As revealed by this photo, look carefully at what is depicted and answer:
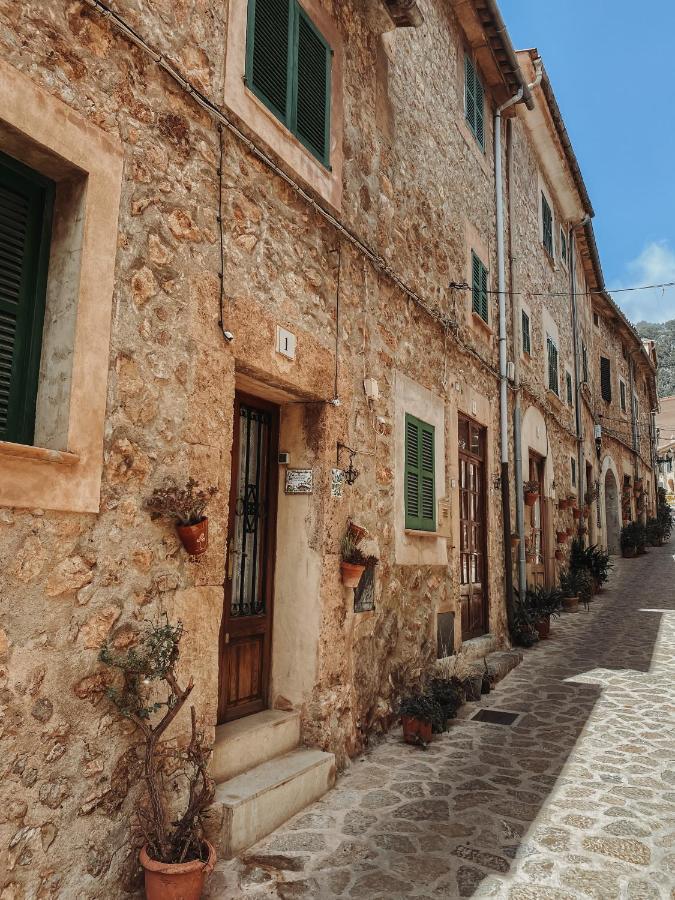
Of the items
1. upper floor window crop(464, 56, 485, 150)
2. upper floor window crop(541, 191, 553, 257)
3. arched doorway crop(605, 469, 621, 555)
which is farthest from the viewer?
arched doorway crop(605, 469, 621, 555)

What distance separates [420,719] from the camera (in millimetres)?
5066

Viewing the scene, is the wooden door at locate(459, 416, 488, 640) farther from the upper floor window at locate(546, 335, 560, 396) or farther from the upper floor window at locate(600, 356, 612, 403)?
the upper floor window at locate(600, 356, 612, 403)

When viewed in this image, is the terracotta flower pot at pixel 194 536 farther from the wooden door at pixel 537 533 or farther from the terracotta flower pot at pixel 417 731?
the wooden door at pixel 537 533

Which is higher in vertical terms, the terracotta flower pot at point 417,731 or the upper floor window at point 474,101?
the upper floor window at point 474,101

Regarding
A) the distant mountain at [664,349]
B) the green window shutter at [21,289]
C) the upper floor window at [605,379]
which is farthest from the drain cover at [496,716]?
the distant mountain at [664,349]

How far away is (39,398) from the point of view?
272cm

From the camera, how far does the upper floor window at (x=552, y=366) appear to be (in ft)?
40.2

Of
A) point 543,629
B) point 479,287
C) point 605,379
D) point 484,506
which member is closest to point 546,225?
point 479,287

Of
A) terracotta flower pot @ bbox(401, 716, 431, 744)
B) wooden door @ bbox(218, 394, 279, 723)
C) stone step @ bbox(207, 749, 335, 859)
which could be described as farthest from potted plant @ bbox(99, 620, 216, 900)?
terracotta flower pot @ bbox(401, 716, 431, 744)

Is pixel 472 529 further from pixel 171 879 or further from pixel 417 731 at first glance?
pixel 171 879

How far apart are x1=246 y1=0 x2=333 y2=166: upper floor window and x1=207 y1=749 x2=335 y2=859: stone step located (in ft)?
13.4

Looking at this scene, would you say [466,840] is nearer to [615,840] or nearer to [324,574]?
[615,840]

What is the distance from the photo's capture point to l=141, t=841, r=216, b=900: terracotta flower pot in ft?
8.67

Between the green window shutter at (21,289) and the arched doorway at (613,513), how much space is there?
19.8 meters
